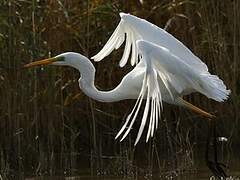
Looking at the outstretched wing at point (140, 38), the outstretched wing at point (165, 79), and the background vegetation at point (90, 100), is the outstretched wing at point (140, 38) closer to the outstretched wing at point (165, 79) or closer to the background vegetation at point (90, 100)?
the outstretched wing at point (165, 79)

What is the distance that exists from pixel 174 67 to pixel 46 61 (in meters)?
1.12

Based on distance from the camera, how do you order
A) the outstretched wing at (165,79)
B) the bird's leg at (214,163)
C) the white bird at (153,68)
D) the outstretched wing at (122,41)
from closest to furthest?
the outstretched wing at (165,79) → the white bird at (153,68) → the bird's leg at (214,163) → the outstretched wing at (122,41)

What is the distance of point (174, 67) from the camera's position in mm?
7004

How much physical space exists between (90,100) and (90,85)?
716 mm

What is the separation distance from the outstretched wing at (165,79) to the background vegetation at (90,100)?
836 mm

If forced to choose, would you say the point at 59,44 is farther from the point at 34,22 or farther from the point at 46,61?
the point at 46,61

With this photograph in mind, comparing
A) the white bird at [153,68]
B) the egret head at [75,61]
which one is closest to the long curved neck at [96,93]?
the white bird at [153,68]

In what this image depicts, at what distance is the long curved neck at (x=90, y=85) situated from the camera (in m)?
7.60

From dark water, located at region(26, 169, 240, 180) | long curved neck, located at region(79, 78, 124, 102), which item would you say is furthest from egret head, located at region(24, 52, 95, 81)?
dark water, located at region(26, 169, 240, 180)

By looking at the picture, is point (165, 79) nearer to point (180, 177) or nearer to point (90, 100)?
point (180, 177)

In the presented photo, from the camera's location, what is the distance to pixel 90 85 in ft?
25.1

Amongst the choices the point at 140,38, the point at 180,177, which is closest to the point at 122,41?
the point at 140,38

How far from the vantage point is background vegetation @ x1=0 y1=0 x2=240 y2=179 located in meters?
8.12

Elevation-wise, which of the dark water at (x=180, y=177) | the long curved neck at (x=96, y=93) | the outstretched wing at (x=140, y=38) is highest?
the outstretched wing at (x=140, y=38)
